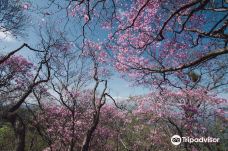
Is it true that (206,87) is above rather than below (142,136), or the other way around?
above

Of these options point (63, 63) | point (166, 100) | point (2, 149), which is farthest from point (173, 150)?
point (2, 149)

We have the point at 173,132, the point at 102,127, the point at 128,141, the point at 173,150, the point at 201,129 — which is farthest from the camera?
the point at 128,141

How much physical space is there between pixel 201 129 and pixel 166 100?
2849mm

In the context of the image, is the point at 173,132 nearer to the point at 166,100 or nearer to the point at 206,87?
the point at 166,100

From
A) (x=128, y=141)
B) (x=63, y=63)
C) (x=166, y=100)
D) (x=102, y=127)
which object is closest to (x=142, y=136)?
(x=128, y=141)

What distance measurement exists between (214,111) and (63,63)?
1041 cm

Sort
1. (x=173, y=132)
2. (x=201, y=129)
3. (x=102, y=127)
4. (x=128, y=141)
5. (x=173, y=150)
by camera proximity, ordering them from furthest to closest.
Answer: (x=128, y=141) < (x=102, y=127) < (x=173, y=150) < (x=173, y=132) < (x=201, y=129)

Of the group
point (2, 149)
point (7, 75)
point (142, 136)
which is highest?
point (7, 75)

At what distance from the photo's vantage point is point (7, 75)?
64.2 feet

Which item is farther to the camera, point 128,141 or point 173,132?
point 128,141

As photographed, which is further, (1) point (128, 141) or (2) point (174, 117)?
(1) point (128, 141)


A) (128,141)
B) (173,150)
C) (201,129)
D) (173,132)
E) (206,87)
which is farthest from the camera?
(128,141)

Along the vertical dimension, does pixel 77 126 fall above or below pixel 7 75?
below

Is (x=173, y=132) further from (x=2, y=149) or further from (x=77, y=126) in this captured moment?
(x=2, y=149)
